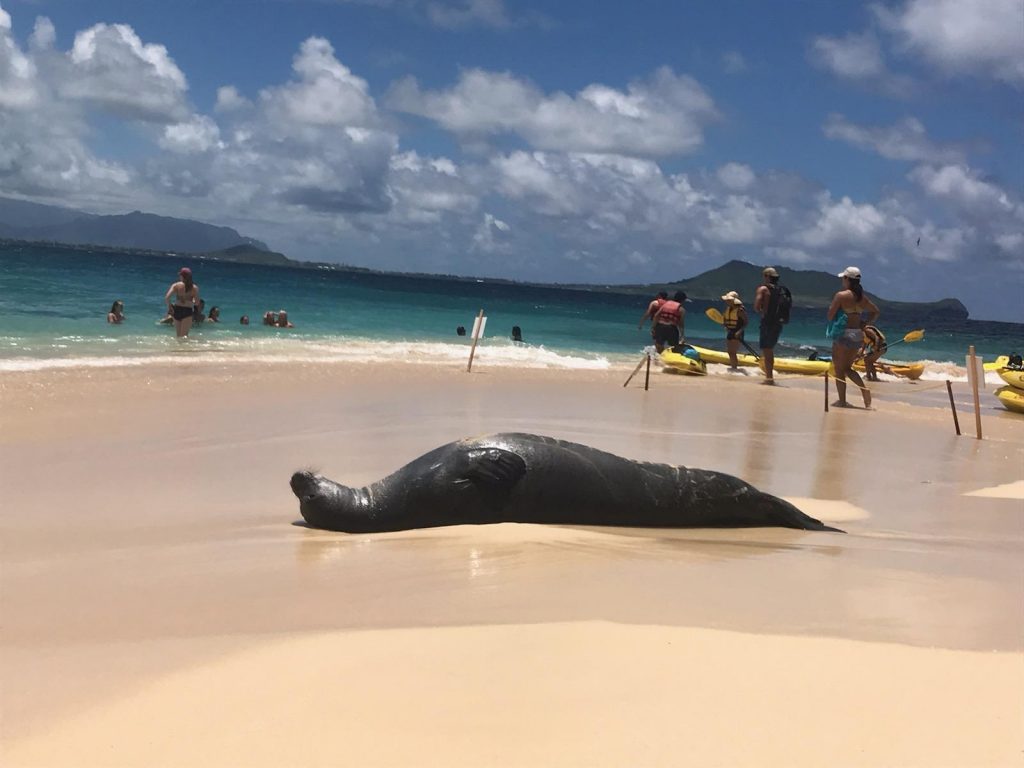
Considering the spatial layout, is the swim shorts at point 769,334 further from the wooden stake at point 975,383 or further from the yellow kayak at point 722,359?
the wooden stake at point 975,383

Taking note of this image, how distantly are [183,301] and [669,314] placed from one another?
31.9 ft

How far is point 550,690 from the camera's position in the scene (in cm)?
286

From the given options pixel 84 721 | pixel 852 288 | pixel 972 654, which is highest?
pixel 852 288

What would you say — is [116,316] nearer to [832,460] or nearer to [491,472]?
[832,460]

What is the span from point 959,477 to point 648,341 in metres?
31.6

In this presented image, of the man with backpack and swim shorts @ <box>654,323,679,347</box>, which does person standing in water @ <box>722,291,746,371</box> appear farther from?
the man with backpack

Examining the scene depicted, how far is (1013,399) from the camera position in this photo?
1448 centimetres

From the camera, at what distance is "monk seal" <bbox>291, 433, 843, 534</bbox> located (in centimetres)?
500

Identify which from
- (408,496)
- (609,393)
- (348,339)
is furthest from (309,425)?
(348,339)

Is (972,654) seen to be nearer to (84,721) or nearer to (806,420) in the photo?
(84,721)

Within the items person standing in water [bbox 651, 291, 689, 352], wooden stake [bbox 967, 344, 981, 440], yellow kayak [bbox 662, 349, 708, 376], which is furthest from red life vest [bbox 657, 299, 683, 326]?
wooden stake [bbox 967, 344, 981, 440]

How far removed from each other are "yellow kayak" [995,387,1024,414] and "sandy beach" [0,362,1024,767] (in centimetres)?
817

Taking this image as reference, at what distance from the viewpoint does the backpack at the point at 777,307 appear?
52.1 ft

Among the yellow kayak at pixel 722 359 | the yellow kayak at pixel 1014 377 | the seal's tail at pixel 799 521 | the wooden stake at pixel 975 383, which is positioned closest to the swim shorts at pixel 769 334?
the yellow kayak at pixel 722 359
